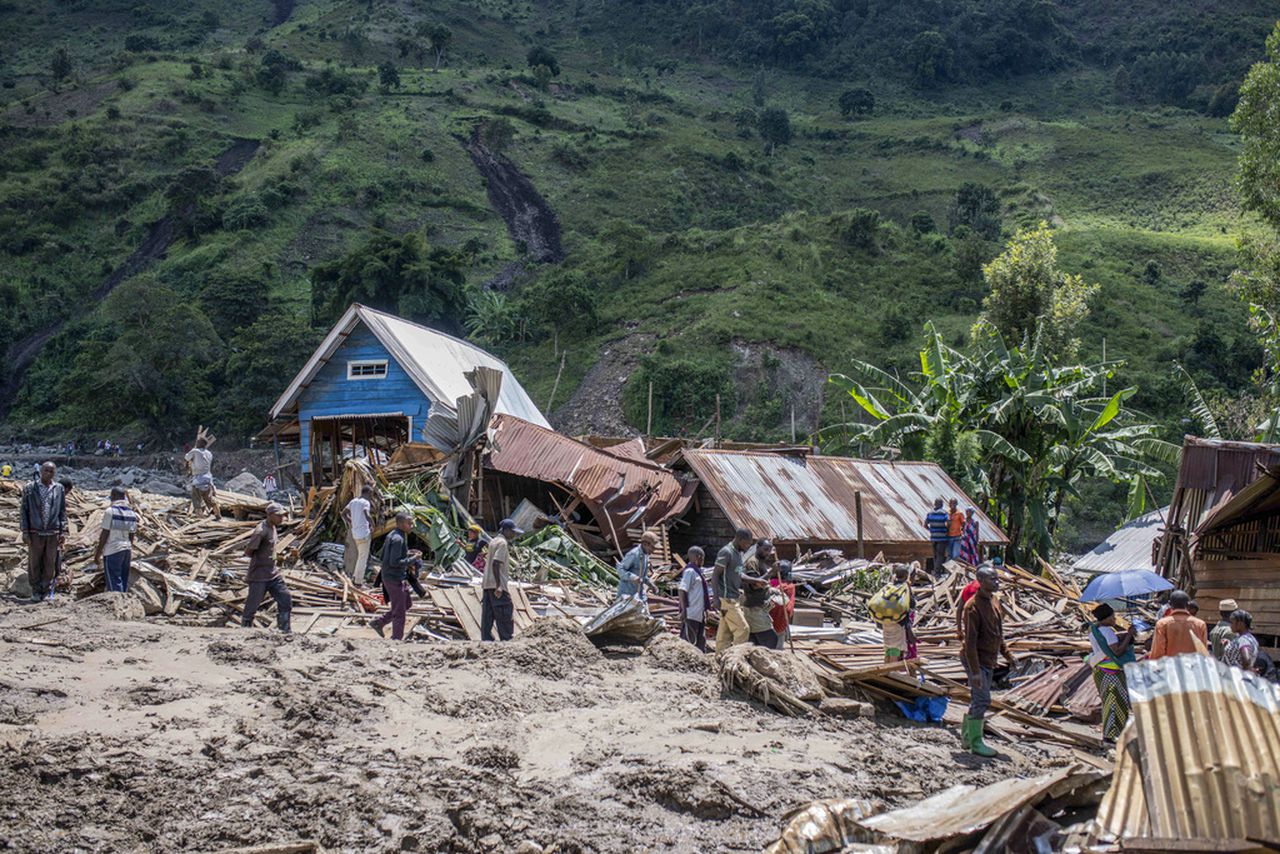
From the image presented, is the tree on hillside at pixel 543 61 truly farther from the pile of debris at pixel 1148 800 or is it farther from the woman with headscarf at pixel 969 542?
the pile of debris at pixel 1148 800

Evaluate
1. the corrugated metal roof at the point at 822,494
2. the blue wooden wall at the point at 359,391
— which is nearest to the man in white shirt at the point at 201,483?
the blue wooden wall at the point at 359,391

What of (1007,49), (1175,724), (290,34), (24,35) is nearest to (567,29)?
(290,34)

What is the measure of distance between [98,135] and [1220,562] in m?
84.1

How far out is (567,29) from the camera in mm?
126125

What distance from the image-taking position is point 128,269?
222ft

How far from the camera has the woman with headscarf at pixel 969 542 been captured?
19609mm

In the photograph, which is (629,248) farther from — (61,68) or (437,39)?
(61,68)

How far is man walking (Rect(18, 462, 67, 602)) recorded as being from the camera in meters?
11.4

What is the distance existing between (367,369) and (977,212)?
57.3m

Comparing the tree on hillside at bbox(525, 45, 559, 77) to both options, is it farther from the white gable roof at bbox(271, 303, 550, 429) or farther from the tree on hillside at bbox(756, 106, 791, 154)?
the white gable roof at bbox(271, 303, 550, 429)

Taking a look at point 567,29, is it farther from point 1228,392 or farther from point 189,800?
point 189,800

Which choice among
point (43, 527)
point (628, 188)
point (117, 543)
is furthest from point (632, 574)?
point (628, 188)

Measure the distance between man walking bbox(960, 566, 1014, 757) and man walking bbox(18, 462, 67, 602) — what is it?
9326mm

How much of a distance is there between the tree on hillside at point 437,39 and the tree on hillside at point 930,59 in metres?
49.6
